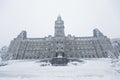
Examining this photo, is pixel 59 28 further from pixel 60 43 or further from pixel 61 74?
pixel 61 74

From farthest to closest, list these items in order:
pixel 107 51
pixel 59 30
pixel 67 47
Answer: pixel 59 30
pixel 67 47
pixel 107 51

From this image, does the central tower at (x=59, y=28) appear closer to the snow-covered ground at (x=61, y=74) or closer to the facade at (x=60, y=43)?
the facade at (x=60, y=43)

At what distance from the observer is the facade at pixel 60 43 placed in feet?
234

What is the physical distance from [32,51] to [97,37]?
40923mm

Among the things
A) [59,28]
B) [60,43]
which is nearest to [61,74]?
[60,43]

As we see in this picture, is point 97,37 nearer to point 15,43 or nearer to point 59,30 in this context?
point 59,30

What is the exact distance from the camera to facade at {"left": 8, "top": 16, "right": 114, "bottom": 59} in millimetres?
71375

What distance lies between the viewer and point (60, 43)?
235 feet

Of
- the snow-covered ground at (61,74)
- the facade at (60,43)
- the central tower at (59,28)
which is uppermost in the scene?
the central tower at (59,28)

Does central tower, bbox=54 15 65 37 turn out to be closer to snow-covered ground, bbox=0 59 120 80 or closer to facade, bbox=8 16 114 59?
facade, bbox=8 16 114 59

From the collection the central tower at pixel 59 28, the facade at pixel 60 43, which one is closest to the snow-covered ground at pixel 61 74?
the facade at pixel 60 43

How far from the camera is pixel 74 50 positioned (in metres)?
74.4

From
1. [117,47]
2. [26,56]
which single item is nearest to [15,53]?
[26,56]

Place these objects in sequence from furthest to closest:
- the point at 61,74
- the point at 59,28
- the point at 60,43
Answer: the point at 59,28
the point at 60,43
the point at 61,74
